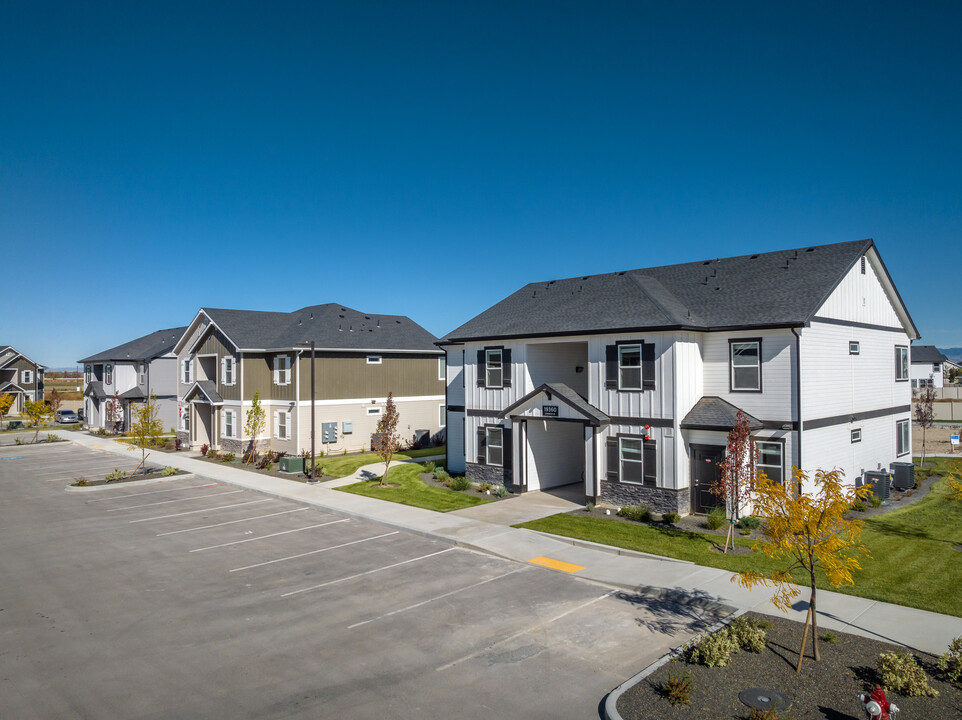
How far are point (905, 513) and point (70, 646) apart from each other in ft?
79.5

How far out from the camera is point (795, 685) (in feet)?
31.1

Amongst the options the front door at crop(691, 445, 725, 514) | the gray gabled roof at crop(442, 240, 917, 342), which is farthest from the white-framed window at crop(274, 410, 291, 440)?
the front door at crop(691, 445, 725, 514)

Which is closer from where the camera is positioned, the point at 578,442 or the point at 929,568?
the point at 929,568

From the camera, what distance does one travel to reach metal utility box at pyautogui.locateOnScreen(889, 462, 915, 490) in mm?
24703

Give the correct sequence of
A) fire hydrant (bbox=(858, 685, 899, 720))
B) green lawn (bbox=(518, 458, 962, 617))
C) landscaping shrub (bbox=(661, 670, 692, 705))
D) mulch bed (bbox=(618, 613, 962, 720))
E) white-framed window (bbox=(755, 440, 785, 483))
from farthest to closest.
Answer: white-framed window (bbox=(755, 440, 785, 483)) → green lawn (bbox=(518, 458, 962, 617)) → landscaping shrub (bbox=(661, 670, 692, 705)) → mulch bed (bbox=(618, 613, 962, 720)) → fire hydrant (bbox=(858, 685, 899, 720))

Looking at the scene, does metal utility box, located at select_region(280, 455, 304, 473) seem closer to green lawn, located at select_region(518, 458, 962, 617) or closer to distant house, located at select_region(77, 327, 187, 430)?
green lawn, located at select_region(518, 458, 962, 617)

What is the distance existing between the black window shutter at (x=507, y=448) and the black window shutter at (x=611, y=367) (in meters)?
5.16

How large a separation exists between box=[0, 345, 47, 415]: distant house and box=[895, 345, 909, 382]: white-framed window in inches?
3438

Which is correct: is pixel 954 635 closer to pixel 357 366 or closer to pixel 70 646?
pixel 70 646

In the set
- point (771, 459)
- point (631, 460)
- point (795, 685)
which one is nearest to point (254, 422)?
point (631, 460)

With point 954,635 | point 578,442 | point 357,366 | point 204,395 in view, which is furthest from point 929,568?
point 204,395

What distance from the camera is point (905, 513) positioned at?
21.0 metres

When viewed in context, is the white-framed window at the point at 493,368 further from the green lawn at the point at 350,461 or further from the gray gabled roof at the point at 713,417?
the green lawn at the point at 350,461

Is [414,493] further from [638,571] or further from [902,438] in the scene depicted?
[902,438]
